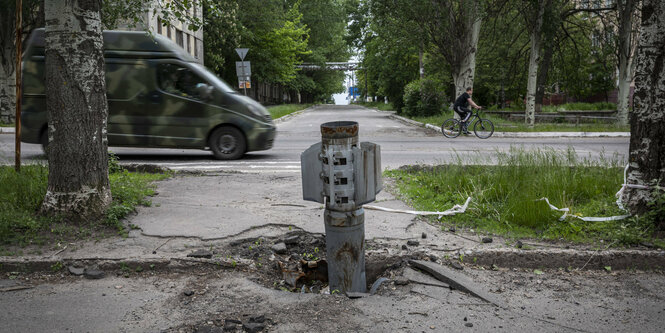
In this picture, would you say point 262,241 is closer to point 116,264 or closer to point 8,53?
point 116,264

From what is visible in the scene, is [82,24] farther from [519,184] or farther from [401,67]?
[401,67]

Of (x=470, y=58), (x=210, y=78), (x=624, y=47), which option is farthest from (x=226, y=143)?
(x=624, y=47)

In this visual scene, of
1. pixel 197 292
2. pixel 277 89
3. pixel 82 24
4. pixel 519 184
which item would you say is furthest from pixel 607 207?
pixel 277 89

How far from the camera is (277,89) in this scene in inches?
2793

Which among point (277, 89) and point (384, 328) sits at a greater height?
point (277, 89)

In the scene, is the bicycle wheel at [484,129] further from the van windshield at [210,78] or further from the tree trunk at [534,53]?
the van windshield at [210,78]

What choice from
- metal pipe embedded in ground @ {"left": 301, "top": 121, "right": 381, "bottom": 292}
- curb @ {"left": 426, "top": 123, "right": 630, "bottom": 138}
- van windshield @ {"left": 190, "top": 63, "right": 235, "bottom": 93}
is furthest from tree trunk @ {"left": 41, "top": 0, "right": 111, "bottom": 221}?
curb @ {"left": 426, "top": 123, "right": 630, "bottom": 138}

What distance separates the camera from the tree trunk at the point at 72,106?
15.8 ft

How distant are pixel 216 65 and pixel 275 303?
114 ft

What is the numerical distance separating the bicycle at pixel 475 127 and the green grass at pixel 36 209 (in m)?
13.2

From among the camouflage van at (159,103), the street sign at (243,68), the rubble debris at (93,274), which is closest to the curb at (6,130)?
the camouflage van at (159,103)

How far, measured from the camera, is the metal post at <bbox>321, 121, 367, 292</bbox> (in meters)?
3.40

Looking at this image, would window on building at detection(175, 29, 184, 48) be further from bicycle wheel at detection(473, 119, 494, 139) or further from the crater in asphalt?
the crater in asphalt

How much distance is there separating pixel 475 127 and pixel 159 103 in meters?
11.2
